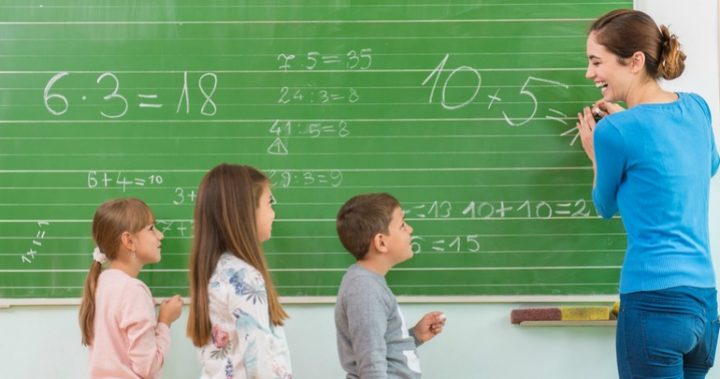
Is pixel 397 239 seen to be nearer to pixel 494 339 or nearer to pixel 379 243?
pixel 379 243

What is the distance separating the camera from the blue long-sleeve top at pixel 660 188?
2.14m

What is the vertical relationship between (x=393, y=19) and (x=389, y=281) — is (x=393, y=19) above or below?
above

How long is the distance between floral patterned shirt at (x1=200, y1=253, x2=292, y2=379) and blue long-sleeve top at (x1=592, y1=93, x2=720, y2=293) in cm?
93

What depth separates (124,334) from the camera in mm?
2545

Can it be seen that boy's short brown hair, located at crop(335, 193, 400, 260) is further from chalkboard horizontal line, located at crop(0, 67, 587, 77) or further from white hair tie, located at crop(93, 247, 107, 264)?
white hair tie, located at crop(93, 247, 107, 264)

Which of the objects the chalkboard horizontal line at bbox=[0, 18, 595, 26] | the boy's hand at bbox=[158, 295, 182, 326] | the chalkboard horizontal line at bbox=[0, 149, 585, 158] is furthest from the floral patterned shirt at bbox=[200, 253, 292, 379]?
the chalkboard horizontal line at bbox=[0, 18, 595, 26]

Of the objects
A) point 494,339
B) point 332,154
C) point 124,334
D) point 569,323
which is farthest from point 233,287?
point 569,323

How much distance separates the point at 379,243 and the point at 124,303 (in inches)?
30.8

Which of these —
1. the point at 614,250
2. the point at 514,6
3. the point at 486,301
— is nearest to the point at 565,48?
the point at 514,6

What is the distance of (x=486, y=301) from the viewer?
112 inches

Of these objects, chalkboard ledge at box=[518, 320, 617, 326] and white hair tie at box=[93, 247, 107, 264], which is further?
chalkboard ledge at box=[518, 320, 617, 326]

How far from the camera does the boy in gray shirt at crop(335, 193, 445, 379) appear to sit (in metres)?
2.37

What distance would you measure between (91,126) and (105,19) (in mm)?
365

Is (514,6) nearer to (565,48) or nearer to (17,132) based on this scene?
(565,48)
